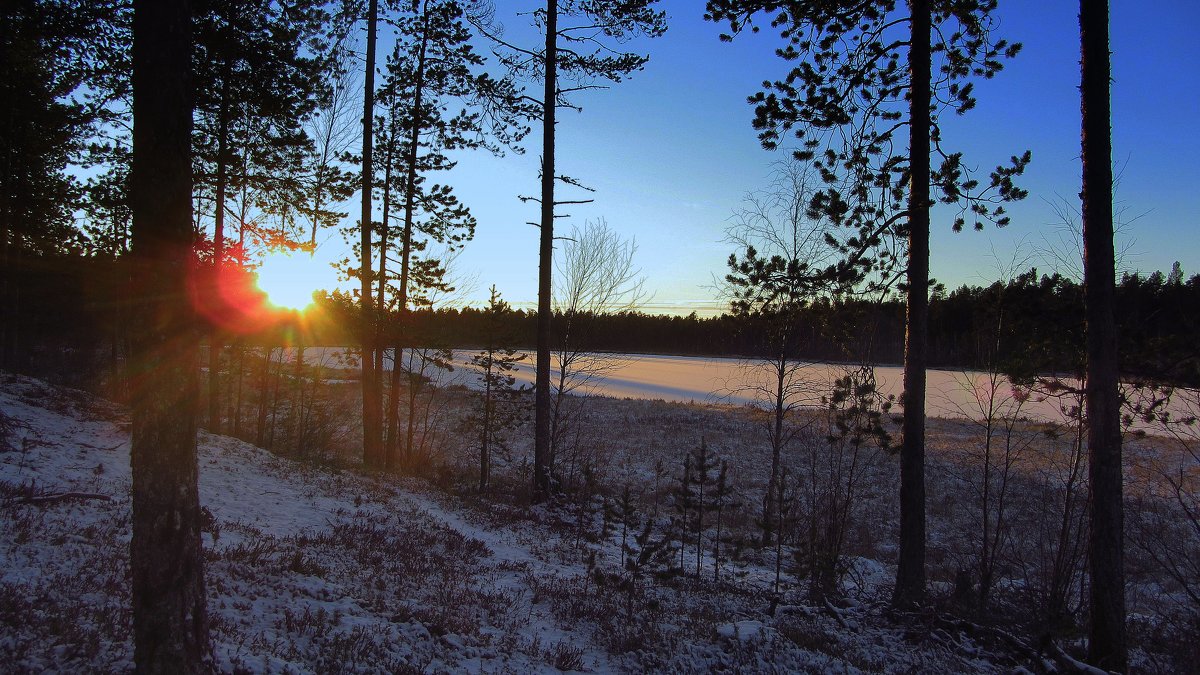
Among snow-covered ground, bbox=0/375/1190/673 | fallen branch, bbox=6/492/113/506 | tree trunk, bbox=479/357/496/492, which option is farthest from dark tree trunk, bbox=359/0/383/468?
fallen branch, bbox=6/492/113/506

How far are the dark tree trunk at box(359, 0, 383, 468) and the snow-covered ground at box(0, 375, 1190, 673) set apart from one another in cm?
503

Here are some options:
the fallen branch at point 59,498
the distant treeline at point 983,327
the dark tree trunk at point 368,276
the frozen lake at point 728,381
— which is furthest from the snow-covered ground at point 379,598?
the dark tree trunk at point 368,276

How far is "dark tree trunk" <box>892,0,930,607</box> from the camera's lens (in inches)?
306

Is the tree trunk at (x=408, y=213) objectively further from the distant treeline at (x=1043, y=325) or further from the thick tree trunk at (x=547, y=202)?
the distant treeline at (x=1043, y=325)

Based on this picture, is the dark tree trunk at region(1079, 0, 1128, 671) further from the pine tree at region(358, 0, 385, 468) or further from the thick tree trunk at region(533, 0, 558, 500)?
the pine tree at region(358, 0, 385, 468)

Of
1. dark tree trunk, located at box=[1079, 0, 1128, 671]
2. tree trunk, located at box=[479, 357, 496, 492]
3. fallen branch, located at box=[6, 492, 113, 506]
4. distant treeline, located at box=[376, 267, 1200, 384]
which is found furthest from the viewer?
tree trunk, located at box=[479, 357, 496, 492]

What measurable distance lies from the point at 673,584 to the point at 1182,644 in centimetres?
602

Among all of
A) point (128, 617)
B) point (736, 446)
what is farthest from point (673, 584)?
point (736, 446)

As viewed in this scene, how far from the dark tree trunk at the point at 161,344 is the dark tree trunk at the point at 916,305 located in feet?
25.2

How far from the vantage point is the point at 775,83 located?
807 centimetres

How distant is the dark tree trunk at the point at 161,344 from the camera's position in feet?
11.3

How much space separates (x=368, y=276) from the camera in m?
16.7

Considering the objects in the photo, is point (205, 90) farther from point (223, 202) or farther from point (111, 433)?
point (111, 433)

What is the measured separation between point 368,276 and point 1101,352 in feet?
51.8
